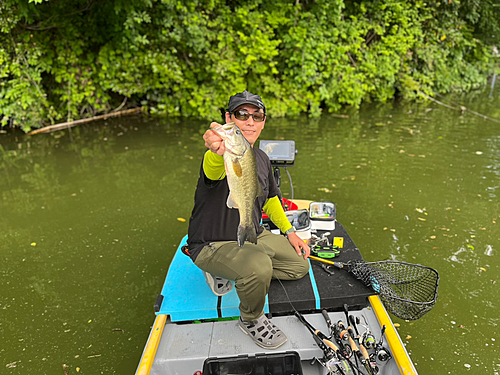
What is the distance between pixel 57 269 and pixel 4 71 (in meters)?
7.68

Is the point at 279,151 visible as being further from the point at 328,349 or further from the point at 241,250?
the point at 328,349

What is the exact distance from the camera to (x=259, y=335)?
2.61m

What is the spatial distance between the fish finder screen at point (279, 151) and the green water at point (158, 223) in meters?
1.72

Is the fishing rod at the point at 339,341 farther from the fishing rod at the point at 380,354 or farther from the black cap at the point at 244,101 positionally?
the black cap at the point at 244,101

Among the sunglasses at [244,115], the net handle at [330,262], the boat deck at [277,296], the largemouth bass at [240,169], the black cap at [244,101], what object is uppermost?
the black cap at [244,101]

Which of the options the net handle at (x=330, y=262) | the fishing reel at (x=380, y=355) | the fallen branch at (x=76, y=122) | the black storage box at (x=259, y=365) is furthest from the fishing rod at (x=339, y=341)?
the fallen branch at (x=76, y=122)

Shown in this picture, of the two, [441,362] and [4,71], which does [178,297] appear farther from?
[4,71]

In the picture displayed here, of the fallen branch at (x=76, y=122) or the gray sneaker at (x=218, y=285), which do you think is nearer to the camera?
the gray sneaker at (x=218, y=285)

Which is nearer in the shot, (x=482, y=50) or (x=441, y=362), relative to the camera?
(x=441, y=362)

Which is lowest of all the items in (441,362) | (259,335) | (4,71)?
(441,362)

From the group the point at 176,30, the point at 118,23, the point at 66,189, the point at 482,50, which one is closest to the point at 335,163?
the point at 66,189

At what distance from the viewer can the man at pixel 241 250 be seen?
2566mm

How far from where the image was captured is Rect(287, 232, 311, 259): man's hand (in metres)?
3.10

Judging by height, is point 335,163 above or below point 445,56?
below
